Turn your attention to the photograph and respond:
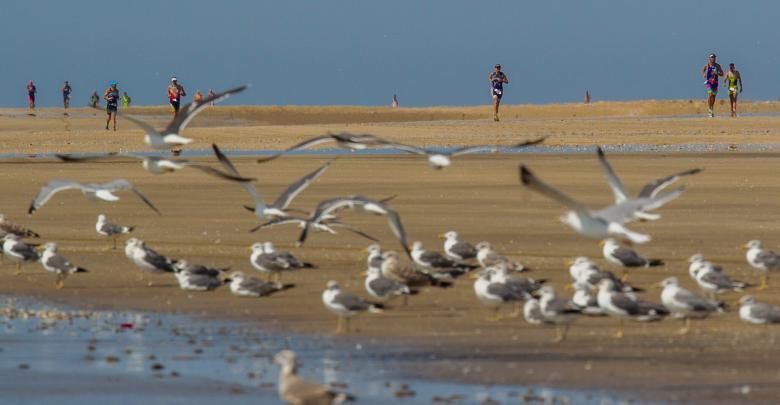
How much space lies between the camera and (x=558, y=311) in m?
13.9

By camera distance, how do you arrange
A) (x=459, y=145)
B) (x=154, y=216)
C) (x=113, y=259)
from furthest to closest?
(x=459, y=145), (x=154, y=216), (x=113, y=259)

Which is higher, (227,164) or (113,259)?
(227,164)

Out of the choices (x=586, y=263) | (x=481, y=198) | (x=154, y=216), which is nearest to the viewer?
Answer: (x=586, y=263)

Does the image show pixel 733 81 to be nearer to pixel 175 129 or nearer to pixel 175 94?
pixel 175 94

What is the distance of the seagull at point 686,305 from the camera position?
14242 millimetres

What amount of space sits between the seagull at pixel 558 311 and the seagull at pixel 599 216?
60 cm

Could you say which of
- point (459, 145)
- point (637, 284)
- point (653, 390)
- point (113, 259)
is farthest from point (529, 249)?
point (459, 145)

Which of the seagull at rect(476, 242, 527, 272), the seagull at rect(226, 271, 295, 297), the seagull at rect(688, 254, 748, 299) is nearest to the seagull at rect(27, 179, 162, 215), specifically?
the seagull at rect(226, 271, 295, 297)

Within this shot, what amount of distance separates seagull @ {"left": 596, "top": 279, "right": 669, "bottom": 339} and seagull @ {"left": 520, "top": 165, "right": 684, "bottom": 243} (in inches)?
18.9

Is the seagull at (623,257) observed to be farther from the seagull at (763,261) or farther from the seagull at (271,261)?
the seagull at (271,261)

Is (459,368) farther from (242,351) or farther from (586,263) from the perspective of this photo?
(586,263)

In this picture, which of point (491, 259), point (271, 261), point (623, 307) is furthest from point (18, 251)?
point (623, 307)

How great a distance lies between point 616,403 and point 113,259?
9989mm

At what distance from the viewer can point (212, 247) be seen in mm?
20766
